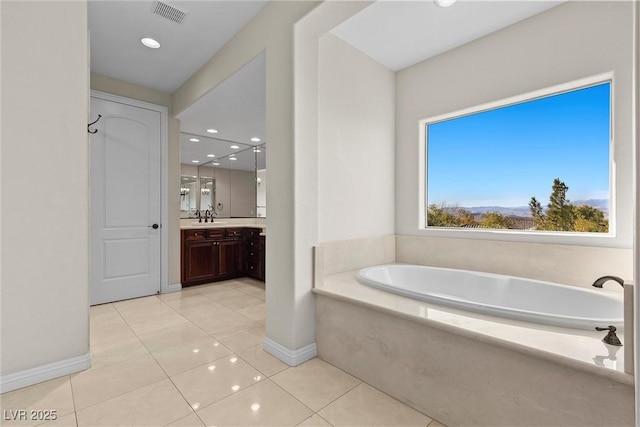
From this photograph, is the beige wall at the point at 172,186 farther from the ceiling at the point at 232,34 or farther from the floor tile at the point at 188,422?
the floor tile at the point at 188,422

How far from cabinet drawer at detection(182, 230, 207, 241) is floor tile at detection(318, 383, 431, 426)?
3.11 m

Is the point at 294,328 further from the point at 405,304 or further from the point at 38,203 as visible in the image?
the point at 38,203

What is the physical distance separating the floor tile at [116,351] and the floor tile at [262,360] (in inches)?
29.3

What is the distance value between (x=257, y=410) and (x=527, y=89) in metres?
2.85

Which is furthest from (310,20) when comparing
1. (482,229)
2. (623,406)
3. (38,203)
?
(623,406)

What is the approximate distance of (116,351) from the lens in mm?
2170

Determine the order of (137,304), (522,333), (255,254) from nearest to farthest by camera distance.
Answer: (522,333) → (137,304) → (255,254)

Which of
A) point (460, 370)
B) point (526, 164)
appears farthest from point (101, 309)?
point (526, 164)

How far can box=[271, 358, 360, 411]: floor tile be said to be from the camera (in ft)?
5.35

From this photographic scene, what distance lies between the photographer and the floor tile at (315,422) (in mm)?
1420

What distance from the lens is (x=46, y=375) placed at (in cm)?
178

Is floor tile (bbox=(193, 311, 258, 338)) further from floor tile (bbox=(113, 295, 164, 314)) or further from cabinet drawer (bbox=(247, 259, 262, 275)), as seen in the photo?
cabinet drawer (bbox=(247, 259, 262, 275))

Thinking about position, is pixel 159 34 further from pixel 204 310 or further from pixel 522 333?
pixel 522 333

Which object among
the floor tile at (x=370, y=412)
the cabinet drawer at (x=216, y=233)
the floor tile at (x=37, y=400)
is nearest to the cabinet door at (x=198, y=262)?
the cabinet drawer at (x=216, y=233)
